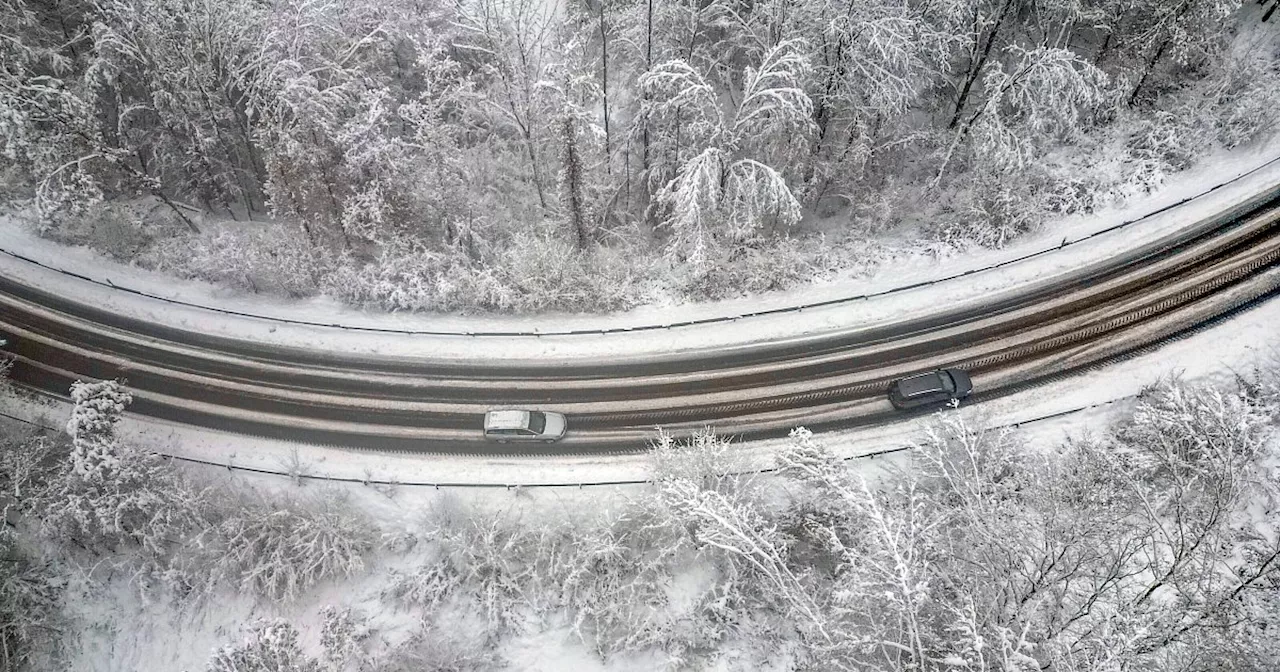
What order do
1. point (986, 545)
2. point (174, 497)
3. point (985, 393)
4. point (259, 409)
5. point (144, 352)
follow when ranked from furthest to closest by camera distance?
point (144, 352) < point (259, 409) < point (985, 393) < point (174, 497) < point (986, 545)

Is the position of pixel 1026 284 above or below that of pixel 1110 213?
below

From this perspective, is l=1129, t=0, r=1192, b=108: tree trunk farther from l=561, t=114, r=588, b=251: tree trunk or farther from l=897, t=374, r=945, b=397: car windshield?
l=561, t=114, r=588, b=251: tree trunk

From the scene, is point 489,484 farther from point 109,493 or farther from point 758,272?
point 758,272

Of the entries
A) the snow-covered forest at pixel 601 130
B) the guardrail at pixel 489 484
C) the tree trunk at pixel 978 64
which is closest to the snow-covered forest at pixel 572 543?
the guardrail at pixel 489 484

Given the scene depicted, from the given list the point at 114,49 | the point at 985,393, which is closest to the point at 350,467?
the point at 114,49

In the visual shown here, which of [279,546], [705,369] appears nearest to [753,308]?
[705,369]

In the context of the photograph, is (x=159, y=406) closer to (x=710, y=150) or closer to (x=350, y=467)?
(x=350, y=467)

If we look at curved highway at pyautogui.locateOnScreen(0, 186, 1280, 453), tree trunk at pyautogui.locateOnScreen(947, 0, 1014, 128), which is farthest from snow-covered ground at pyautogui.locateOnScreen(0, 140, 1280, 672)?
tree trunk at pyautogui.locateOnScreen(947, 0, 1014, 128)
